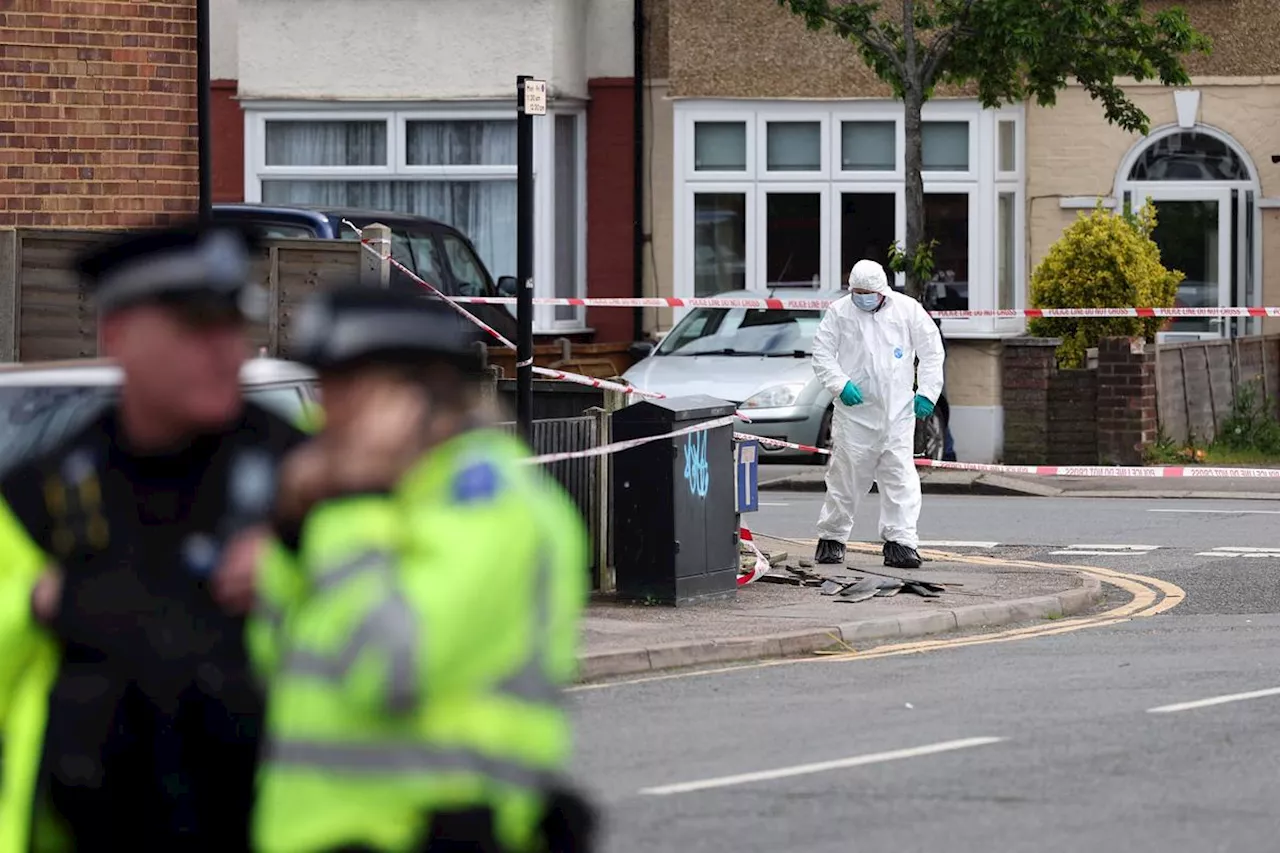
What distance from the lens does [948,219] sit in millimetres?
24219

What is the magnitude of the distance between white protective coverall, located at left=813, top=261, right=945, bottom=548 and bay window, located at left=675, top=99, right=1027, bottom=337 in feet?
32.8

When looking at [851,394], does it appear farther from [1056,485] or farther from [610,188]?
[610,188]

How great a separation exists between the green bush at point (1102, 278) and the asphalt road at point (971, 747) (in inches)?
364

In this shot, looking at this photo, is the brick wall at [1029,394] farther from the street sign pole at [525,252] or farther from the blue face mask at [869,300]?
the street sign pole at [525,252]

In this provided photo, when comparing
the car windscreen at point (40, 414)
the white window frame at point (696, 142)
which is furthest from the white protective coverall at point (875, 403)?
the white window frame at point (696, 142)

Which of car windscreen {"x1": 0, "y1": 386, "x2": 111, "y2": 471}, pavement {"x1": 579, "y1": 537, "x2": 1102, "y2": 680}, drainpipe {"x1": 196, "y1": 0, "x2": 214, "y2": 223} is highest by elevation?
drainpipe {"x1": 196, "y1": 0, "x2": 214, "y2": 223}

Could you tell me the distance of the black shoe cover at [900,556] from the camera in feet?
45.4

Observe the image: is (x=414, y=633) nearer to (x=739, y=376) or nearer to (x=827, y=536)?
(x=827, y=536)

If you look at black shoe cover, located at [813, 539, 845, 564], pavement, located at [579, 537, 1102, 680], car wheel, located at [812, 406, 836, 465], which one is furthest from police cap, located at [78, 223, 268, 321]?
car wheel, located at [812, 406, 836, 465]

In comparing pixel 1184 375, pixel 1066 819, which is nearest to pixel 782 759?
pixel 1066 819

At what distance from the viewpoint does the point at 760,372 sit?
67.4ft

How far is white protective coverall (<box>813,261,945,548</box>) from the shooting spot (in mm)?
13859

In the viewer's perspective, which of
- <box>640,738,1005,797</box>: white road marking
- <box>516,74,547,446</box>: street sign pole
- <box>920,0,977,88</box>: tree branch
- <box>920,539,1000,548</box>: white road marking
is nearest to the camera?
<box>640,738,1005,797</box>: white road marking

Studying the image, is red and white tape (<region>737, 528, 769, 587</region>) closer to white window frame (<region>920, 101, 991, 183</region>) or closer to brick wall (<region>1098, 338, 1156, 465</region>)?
brick wall (<region>1098, 338, 1156, 465</region>)
